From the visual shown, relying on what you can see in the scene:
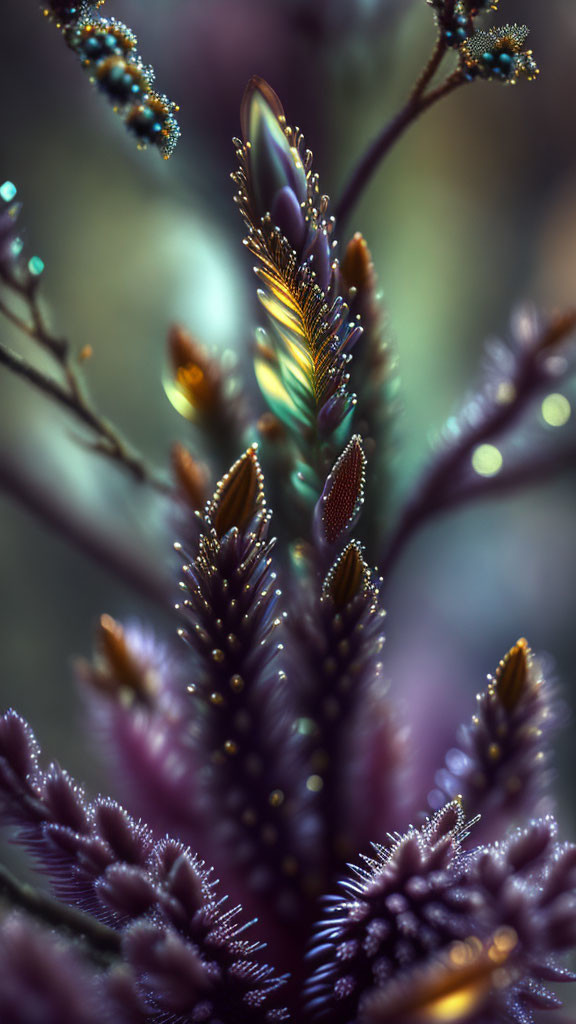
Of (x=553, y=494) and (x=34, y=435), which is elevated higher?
(x=34, y=435)

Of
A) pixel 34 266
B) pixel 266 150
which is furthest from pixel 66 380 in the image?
pixel 266 150

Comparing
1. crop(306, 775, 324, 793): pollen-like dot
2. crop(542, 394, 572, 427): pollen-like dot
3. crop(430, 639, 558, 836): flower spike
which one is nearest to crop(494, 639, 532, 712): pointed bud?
crop(430, 639, 558, 836): flower spike

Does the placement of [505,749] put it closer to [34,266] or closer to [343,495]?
[343,495]

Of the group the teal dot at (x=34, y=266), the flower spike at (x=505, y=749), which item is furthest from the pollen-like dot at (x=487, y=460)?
the teal dot at (x=34, y=266)

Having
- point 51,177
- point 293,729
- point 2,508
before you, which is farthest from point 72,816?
point 51,177

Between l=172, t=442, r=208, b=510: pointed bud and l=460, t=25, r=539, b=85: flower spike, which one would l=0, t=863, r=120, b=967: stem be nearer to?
l=172, t=442, r=208, b=510: pointed bud

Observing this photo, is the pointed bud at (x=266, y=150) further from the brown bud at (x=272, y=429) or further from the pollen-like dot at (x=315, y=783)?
the pollen-like dot at (x=315, y=783)

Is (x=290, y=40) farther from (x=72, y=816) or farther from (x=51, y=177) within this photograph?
(x=72, y=816)
